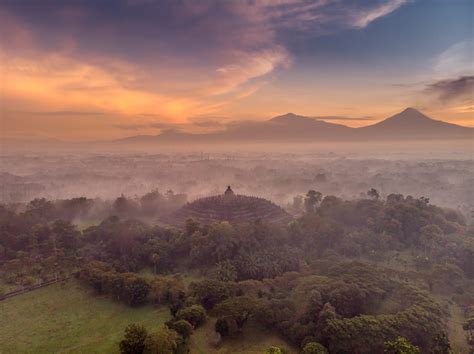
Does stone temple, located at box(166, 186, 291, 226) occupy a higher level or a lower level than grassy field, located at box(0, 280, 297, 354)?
higher

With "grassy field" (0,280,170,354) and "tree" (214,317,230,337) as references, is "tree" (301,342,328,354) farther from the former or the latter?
"grassy field" (0,280,170,354)

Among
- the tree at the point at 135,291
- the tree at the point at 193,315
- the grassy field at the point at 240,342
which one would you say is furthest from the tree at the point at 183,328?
the tree at the point at 135,291

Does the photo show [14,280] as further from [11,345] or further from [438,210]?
[438,210]

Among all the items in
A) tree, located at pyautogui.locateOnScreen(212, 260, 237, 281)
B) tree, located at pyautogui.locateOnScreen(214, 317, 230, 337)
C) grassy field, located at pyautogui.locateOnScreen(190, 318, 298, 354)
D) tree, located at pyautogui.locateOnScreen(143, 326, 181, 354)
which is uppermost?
tree, located at pyautogui.locateOnScreen(143, 326, 181, 354)

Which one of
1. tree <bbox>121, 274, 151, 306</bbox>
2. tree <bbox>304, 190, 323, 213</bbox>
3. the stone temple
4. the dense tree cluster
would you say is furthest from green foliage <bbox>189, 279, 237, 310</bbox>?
tree <bbox>304, 190, 323, 213</bbox>

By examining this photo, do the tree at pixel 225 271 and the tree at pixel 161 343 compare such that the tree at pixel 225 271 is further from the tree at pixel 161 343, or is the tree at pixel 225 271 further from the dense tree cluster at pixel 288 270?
the tree at pixel 161 343

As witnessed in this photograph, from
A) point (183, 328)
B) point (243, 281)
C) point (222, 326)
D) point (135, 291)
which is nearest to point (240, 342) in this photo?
point (222, 326)

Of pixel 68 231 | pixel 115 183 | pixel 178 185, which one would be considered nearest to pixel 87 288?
pixel 68 231

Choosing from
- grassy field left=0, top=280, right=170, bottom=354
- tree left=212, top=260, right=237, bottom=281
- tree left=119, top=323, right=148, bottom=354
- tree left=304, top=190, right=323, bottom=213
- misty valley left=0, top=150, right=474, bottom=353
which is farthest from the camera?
tree left=304, top=190, right=323, bottom=213
